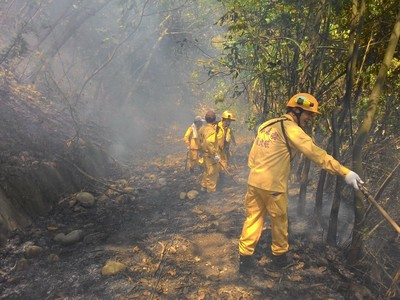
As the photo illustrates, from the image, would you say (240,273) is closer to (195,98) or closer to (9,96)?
(9,96)

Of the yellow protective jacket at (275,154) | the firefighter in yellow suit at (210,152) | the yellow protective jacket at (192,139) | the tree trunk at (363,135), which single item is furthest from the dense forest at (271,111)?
the yellow protective jacket at (192,139)

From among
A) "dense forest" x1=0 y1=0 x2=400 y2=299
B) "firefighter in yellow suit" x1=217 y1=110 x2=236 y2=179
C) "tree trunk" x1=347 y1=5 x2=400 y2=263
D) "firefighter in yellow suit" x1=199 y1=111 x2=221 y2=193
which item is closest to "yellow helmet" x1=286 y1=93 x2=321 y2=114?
"dense forest" x1=0 y1=0 x2=400 y2=299

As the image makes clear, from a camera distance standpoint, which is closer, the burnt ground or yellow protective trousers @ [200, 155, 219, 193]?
the burnt ground

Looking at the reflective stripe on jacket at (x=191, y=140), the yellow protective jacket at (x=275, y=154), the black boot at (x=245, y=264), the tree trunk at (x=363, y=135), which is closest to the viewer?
the tree trunk at (x=363, y=135)

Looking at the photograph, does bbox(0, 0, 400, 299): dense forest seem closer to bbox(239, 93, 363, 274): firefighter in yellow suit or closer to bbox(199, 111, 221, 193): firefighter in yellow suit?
bbox(239, 93, 363, 274): firefighter in yellow suit

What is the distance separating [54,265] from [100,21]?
47.9 ft

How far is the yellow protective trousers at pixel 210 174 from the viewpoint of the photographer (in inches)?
298

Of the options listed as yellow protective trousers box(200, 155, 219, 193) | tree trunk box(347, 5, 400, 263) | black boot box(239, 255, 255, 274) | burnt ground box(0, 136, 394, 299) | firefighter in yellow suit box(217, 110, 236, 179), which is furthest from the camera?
firefighter in yellow suit box(217, 110, 236, 179)

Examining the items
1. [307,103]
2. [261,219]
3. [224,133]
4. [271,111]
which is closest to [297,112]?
[307,103]

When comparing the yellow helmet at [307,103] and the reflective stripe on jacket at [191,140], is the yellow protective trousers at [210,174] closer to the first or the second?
the reflective stripe on jacket at [191,140]

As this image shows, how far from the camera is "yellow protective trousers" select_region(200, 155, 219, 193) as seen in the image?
298 inches

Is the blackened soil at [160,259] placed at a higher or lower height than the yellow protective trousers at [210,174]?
lower

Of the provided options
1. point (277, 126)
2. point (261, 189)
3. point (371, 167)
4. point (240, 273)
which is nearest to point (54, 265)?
point (240, 273)

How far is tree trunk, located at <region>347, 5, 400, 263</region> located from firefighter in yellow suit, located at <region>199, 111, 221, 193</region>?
12.3 feet
